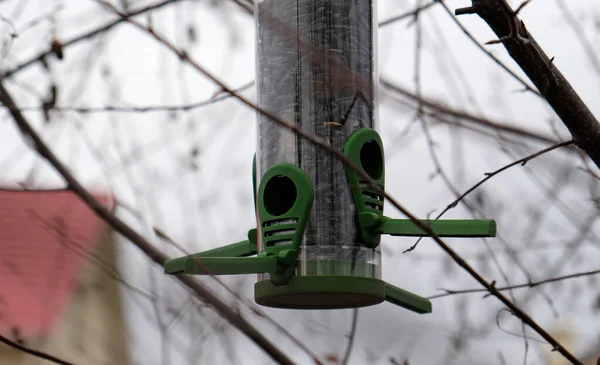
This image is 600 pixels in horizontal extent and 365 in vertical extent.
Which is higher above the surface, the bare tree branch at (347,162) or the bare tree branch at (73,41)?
the bare tree branch at (73,41)

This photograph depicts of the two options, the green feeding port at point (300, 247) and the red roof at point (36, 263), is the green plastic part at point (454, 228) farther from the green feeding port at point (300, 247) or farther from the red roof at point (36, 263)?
the red roof at point (36, 263)

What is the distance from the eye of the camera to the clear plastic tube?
2.69 meters

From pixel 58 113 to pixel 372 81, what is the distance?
129 cm

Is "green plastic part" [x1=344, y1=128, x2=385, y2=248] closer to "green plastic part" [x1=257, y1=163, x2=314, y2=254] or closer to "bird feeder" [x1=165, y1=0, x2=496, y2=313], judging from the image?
"bird feeder" [x1=165, y1=0, x2=496, y2=313]

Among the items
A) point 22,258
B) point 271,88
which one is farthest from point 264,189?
point 22,258

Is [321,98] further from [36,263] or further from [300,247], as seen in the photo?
[36,263]

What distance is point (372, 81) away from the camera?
9.57 ft

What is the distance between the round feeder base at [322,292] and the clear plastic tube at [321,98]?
0.21ft

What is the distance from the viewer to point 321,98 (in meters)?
2.81

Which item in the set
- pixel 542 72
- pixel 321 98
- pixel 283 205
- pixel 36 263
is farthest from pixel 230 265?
pixel 36 263

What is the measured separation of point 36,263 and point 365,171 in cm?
538

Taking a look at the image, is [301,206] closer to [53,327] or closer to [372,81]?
[372,81]

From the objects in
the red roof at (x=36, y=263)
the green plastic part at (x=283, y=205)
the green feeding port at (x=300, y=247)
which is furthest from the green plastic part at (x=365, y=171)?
the red roof at (x=36, y=263)

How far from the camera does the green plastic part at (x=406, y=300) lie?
8.71 ft
